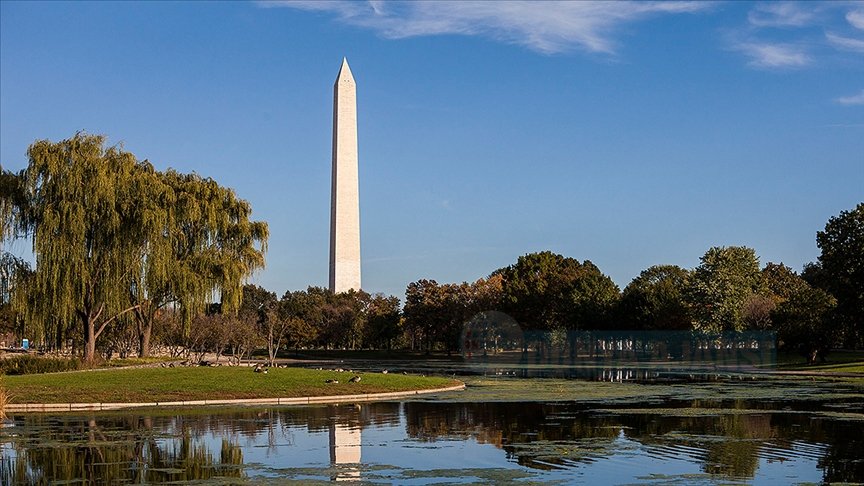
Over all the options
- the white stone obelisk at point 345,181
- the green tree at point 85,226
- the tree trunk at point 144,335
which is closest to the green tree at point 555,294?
the white stone obelisk at point 345,181

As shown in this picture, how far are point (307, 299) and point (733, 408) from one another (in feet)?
380

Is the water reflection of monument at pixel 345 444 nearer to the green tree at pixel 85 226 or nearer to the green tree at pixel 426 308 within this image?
the green tree at pixel 85 226

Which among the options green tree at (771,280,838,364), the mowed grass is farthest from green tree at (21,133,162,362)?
green tree at (771,280,838,364)

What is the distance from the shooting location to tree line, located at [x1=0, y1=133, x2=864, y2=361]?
47438 millimetres

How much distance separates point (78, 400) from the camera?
3481 cm

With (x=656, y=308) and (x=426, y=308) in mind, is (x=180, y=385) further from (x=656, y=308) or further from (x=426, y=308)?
(x=426, y=308)

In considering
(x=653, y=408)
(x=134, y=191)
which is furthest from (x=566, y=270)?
(x=653, y=408)

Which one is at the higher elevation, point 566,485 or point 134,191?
point 134,191

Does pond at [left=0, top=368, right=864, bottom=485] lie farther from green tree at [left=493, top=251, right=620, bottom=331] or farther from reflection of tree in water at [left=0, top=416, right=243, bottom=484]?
green tree at [left=493, top=251, right=620, bottom=331]

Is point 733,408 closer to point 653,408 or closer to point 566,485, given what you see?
point 653,408

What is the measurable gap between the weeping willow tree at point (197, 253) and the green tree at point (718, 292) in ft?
146

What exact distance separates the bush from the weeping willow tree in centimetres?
591

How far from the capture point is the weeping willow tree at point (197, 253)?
51.5 metres

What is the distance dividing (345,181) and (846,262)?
54985 millimetres
